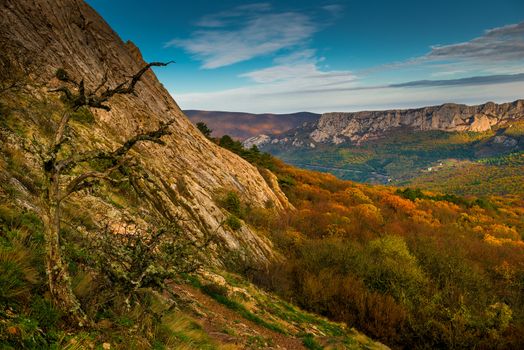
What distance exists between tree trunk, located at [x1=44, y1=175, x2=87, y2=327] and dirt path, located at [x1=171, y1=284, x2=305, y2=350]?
6.06 meters

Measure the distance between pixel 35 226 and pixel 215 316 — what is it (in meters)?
8.00

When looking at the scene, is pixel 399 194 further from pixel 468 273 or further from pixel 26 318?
pixel 26 318

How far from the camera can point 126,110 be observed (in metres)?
32.5

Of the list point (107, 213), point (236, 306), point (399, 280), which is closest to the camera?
point (107, 213)

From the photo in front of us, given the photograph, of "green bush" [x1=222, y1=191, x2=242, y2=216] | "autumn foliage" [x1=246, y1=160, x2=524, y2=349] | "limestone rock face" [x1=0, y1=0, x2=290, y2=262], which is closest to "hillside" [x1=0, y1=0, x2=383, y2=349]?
"limestone rock face" [x1=0, y1=0, x2=290, y2=262]

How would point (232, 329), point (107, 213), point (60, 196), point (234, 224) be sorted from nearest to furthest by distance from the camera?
point (60, 196) < point (232, 329) < point (107, 213) < point (234, 224)

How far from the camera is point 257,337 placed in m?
13.2

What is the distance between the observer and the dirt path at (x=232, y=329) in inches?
442

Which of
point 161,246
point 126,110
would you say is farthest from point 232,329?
point 126,110

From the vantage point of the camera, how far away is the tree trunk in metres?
4.90

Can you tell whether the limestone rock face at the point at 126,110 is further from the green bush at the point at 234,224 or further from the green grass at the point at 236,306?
the green grass at the point at 236,306

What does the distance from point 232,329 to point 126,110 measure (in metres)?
27.0

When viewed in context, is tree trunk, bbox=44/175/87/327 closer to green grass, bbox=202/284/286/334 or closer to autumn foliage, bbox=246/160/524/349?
green grass, bbox=202/284/286/334

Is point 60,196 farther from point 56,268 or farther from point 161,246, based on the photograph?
point 161,246
